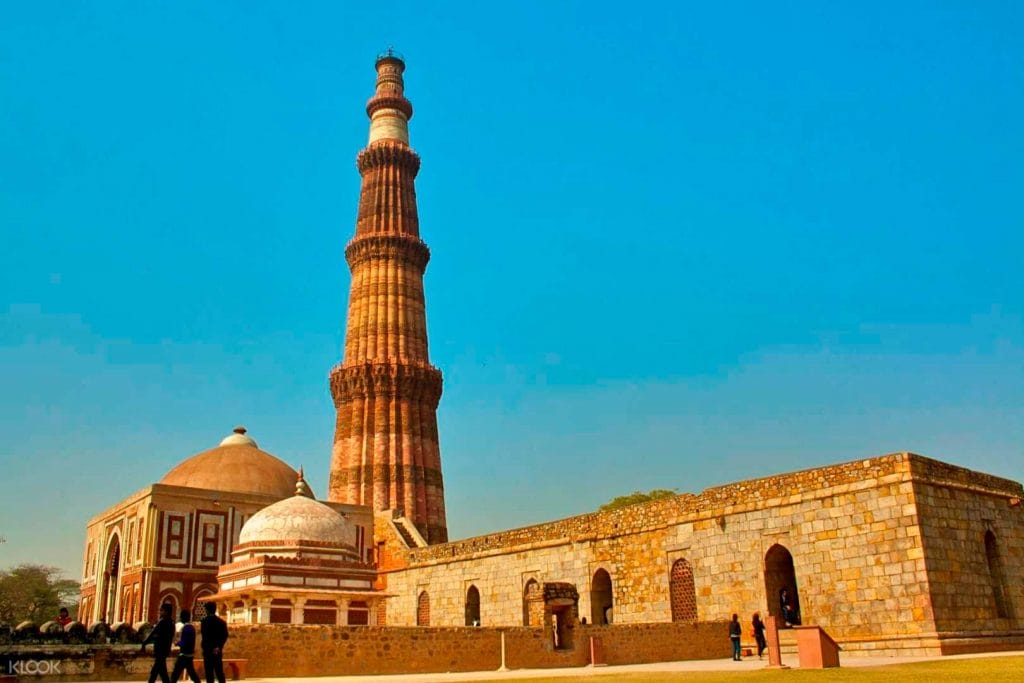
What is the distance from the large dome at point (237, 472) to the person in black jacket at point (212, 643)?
80.3ft

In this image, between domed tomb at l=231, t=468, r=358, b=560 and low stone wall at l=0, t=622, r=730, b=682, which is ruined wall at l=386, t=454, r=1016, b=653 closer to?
low stone wall at l=0, t=622, r=730, b=682

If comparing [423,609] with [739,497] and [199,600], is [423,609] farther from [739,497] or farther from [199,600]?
[739,497]

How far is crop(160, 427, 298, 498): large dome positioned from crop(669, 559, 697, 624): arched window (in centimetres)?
1880

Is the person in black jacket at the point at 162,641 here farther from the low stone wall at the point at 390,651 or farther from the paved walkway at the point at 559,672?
the low stone wall at the point at 390,651

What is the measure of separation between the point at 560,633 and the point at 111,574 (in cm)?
2466

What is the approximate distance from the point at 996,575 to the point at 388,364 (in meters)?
27.1

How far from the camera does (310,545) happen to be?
1008 inches

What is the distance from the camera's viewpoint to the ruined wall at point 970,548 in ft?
55.5

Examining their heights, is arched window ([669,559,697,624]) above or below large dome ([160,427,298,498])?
below

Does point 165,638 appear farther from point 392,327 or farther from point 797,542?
point 392,327

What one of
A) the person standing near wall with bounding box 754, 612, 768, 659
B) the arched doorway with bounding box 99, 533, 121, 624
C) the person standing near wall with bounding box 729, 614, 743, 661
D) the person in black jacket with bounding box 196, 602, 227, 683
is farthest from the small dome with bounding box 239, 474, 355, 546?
the person in black jacket with bounding box 196, 602, 227, 683

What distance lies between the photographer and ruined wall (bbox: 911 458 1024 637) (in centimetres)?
1692

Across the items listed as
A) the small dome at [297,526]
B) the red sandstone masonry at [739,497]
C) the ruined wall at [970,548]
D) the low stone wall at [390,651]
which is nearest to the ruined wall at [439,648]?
the low stone wall at [390,651]

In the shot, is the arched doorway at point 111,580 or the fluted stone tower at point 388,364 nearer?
the arched doorway at point 111,580
